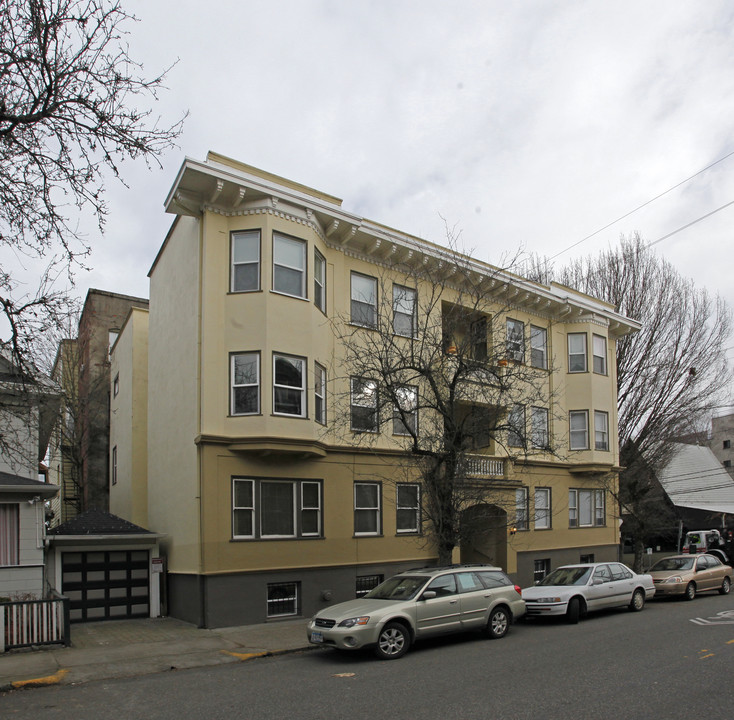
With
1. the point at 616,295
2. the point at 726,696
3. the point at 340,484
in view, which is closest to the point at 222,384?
the point at 340,484

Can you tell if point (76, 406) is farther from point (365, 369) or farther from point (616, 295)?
point (616, 295)

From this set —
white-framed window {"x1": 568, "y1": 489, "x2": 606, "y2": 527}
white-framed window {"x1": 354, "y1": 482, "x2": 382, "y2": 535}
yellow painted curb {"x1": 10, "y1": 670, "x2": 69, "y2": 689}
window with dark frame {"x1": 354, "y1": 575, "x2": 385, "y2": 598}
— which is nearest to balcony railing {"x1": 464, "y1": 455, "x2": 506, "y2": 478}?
white-framed window {"x1": 354, "y1": 482, "x2": 382, "y2": 535}

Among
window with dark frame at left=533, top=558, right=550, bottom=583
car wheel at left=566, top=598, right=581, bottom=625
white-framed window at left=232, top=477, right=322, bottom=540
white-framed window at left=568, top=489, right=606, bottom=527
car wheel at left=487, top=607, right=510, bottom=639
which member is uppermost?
white-framed window at left=232, top=477, right=322, bottom=540

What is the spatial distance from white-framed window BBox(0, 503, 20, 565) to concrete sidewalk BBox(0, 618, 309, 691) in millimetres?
2258

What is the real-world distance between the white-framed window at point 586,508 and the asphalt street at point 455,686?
13066 millimetres

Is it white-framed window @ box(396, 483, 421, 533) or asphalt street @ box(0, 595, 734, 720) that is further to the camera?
white-framed window @ box(396, 483, 421, 533)

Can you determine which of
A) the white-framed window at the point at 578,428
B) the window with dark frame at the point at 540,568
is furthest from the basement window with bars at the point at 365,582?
the white-framed window at the point at 578,428

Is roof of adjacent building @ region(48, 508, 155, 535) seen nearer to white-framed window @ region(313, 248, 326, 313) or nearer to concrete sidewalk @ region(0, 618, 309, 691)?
concrete sidewalk @ region(0, 618, 309, 691)

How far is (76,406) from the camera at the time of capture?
3000 cm

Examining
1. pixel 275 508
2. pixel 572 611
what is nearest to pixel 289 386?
pixel 275 508

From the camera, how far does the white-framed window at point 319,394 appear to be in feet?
61.9

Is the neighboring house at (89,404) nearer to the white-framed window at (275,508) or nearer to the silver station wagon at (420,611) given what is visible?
the white-framed window at (275,508)

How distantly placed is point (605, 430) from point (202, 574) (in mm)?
17755

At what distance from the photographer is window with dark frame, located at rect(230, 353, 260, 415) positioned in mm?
17609
